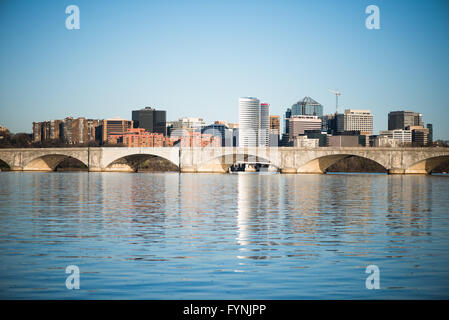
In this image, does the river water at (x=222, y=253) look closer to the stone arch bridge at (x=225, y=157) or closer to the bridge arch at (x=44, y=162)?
the stone arch bridge at (x=225, y=157)

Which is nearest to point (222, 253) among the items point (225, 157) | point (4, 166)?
point (225, 157)

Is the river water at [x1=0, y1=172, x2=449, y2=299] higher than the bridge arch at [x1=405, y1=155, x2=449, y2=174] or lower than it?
lower

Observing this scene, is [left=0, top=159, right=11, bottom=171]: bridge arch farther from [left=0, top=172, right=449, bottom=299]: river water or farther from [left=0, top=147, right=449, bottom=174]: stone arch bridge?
[left=0, top=172, right=449, bottom=299]: river water

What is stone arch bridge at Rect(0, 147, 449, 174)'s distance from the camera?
9275 cm

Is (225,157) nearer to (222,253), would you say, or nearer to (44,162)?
(44,162)

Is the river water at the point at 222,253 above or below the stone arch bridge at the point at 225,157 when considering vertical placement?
below

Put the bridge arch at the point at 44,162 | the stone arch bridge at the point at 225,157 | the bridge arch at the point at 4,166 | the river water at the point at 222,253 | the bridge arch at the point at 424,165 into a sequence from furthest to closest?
1. the bridge arch at the point at 4,166
2. the bridge arch at the point at 44,162
3. the bridge arch at the point at 424,165
4. the stone arch bridge at the point at 225,157
5. the river water at the point at 222,253

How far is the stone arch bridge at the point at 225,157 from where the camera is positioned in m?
92.8

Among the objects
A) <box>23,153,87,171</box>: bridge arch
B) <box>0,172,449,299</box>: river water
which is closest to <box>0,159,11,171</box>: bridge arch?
<box>23,153,87,171</box>: bridge arch

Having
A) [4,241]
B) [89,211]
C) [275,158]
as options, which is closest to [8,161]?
[275,158]

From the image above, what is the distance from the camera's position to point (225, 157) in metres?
107

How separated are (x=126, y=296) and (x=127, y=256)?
4.15 meters

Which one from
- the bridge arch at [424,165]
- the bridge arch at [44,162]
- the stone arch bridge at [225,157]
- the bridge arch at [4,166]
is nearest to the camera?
the stone arch bridge at [225,157]

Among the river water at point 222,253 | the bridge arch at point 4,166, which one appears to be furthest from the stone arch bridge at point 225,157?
the river water at point 222,253
